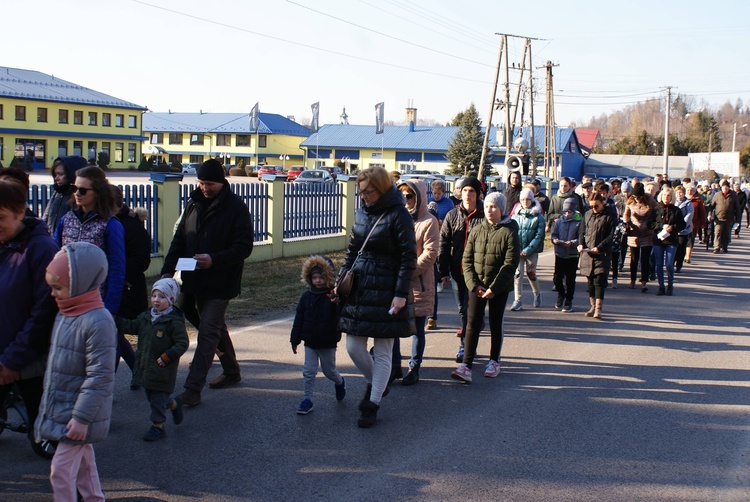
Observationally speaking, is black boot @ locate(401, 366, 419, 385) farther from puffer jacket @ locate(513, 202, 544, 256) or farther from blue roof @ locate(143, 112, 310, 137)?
blue roof @ locate(143, 112, 310, 137)

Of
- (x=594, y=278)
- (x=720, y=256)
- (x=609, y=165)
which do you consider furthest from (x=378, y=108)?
(x=594, y=278)

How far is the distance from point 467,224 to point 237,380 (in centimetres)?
309

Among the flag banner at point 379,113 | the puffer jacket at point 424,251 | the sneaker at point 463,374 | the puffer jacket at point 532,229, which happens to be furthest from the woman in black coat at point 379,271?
the flag banner at point 379,113

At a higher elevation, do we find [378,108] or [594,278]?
[378,108]

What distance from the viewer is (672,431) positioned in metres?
5.91

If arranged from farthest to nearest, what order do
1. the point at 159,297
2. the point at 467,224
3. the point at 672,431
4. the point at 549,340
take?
the point at 549,340, the point at 467,224, the point at 672,431, the point at 159,297

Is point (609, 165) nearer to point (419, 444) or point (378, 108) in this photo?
point (378, 108)

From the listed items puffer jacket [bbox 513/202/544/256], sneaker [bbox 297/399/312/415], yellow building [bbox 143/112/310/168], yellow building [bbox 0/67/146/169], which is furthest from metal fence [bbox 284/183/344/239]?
yellow building [bbox 143/112/310/168]

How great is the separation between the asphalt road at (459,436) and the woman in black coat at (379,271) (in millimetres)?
653

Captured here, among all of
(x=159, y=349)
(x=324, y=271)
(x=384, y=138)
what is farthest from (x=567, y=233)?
(x=384, y=138)

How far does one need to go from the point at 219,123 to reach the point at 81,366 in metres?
91.7

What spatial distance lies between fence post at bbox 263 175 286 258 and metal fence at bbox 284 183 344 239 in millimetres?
259

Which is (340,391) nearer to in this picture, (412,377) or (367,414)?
(367,414)

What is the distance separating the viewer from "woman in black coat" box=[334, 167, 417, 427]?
223 inches
